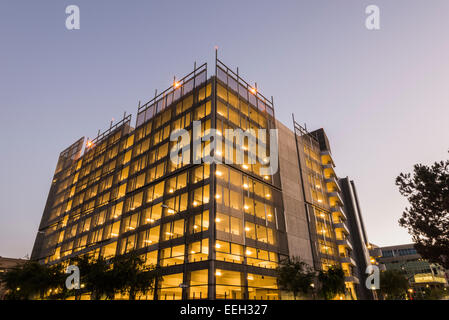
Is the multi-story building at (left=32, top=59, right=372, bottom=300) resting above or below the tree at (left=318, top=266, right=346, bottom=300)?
above

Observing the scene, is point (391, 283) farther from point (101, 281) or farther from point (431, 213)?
point (101, 281)

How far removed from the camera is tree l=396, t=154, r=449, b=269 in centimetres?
3028

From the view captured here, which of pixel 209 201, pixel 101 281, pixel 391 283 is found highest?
pixel 209 201

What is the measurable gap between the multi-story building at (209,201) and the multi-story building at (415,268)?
93137 mm

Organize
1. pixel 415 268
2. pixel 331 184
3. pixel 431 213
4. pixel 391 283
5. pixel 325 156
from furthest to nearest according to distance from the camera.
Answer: pixel 415 268 < pixel 325 156 < pixel 331 184 < pixel 391 283 < pixel 431 213

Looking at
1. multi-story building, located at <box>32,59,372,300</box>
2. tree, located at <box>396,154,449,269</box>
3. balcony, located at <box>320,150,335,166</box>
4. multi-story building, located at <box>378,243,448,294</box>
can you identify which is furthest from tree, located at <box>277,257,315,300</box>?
multi-story building, located at <box>378,243,448,294</box>

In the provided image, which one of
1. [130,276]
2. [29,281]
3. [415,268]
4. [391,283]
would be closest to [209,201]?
[130,276]

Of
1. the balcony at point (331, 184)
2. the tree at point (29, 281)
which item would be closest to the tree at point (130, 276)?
the tree at point (29, 281)

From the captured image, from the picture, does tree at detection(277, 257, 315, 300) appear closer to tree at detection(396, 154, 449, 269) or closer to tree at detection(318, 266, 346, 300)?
tree at detection(318, 266, 346, 300)

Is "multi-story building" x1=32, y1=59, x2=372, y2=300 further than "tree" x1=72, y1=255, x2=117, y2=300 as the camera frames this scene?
Yes

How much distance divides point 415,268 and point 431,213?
424ft

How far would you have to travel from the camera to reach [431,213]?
31.3 m

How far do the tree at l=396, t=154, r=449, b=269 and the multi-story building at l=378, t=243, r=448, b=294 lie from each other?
4382 inches
